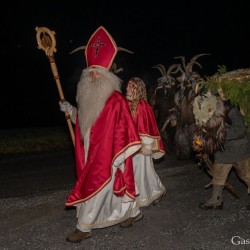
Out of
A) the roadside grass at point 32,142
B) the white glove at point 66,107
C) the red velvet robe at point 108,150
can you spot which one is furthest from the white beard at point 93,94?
the roadside grass at point 32,142

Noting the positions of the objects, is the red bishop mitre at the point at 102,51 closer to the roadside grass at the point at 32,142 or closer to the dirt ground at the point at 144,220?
the dirt ground at the point at 144,220

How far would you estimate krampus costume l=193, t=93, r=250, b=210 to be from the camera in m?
5.41

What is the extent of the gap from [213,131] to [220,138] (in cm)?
14

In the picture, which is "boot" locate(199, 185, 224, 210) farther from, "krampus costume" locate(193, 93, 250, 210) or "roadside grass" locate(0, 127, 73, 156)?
"roadside grass" locate(0, 127, 73, 156)

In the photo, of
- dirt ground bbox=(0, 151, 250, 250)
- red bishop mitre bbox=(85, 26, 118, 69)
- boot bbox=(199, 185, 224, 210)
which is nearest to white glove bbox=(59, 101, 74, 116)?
red bishop mitre bbox=(85, 26, 118, 69)

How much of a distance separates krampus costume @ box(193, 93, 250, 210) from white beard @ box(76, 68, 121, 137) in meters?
1.25

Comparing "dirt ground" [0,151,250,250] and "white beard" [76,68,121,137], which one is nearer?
"dirt ground" [0,151,250,250]

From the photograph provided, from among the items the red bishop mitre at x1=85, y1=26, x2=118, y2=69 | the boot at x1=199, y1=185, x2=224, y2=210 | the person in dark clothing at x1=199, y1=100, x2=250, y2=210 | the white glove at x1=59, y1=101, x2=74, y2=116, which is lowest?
the boot at x1=199, y1=185, x2=224, y2=210

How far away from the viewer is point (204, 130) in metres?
5.52

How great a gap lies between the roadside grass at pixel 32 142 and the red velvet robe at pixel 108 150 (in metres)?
6.81

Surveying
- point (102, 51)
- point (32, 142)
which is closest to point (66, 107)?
point (102, 51)

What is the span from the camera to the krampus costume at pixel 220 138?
5410 millimetres

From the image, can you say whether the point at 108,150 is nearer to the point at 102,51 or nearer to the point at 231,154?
the point at 102,51

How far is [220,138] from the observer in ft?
17.9
